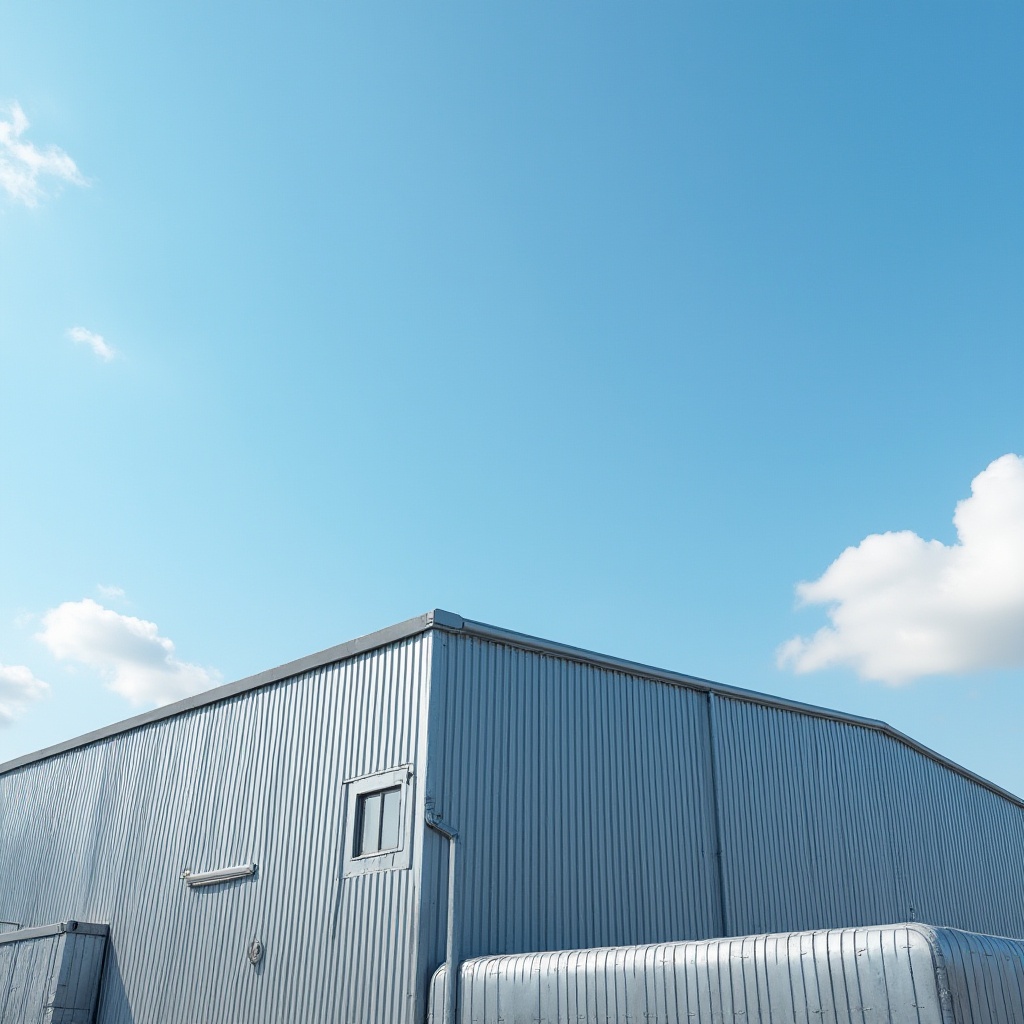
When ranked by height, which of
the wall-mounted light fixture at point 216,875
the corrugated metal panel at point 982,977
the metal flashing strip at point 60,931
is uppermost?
the wall-mounted light fixture at point 216,875

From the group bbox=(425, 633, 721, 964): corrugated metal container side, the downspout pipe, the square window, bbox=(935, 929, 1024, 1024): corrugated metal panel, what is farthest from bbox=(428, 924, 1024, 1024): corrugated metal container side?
the square window

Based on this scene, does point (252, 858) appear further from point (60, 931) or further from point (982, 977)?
point (982, 977)

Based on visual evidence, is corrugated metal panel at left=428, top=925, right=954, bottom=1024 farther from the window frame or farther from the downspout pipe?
the window frame

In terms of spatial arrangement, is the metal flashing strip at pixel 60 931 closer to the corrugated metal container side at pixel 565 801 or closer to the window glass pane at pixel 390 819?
the window glass pane at pixel 390 819

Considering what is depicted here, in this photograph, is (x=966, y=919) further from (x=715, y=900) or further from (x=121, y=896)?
(x=121, y=896)

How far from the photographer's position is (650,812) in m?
22.5

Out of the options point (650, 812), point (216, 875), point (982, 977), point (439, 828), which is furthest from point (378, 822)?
point (982, 977)

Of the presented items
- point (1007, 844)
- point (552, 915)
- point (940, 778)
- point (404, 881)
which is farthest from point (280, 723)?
point (1007, 844)

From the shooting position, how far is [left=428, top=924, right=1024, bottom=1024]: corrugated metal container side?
1302cm

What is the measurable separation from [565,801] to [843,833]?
33.4 feet

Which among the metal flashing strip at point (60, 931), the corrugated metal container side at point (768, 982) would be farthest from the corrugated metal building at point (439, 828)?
the corrugated metal container side at point (768, 982)

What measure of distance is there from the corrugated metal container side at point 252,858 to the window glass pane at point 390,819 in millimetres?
525

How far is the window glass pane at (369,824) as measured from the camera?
65.0 ft

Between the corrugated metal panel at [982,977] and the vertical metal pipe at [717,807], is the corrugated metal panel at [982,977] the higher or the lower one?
the lower one
